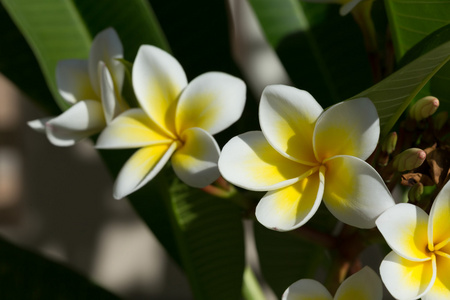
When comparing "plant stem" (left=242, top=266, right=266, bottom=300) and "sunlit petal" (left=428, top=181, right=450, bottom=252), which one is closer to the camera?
"sunlit petal" (left=428, top=181, right=450, bottom=252)

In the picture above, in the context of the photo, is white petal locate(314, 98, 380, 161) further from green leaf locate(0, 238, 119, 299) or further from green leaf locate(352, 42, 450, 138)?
green leaf locate(0, 238, 119, 299)

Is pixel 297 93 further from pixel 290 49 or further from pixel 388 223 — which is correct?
pixel 290 49

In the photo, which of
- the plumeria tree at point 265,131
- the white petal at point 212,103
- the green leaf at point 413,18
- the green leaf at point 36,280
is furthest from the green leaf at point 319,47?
the green leaf at point 36,280

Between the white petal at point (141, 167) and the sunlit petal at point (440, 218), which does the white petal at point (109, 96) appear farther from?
the sunlit petal at point (440, 218)

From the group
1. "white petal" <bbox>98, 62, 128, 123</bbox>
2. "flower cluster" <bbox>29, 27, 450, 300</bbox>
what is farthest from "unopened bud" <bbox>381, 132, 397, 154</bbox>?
"white petal" <bbox>98, 62, 128, 123</bbox>

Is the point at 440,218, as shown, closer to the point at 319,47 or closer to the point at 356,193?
the point at 356,193
